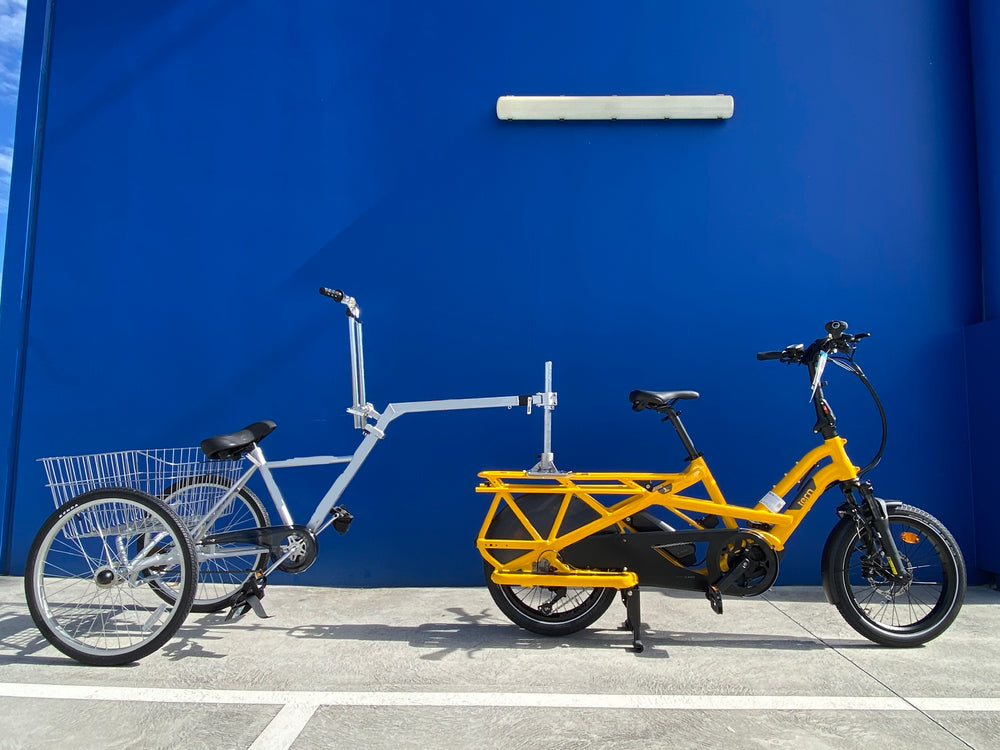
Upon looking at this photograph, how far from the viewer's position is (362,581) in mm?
3572

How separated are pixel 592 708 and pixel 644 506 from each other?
0.89m

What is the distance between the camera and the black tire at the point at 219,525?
2.79 m

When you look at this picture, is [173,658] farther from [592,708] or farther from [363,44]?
[363,44]

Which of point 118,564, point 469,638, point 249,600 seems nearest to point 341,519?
point 249,600

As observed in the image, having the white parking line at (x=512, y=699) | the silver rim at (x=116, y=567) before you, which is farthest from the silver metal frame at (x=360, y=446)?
the white parking line at (x=512, y=699)

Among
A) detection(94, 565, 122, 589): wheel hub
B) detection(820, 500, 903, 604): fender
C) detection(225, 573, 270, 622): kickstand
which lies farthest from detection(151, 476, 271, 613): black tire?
detection(820, 500, 903, 604): fender

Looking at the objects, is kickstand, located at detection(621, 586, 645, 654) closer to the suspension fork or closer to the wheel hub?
the suspension fork

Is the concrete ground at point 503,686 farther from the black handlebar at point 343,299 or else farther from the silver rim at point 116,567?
the black handlebar at point 343,299

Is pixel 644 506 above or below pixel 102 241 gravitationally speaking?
below

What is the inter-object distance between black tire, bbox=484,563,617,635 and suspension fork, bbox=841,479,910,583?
1063 millimetres

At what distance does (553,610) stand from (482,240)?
198 centimetres

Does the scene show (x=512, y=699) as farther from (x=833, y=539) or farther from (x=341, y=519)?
(x=833, y=539)

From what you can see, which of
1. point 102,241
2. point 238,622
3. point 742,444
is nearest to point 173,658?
point 238,622

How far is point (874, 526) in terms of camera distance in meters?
2.71
